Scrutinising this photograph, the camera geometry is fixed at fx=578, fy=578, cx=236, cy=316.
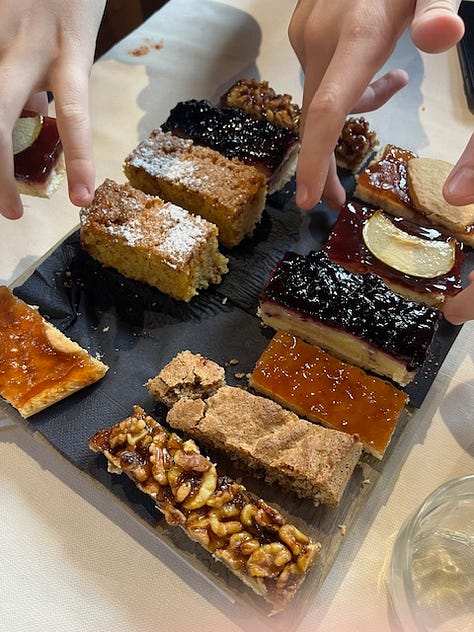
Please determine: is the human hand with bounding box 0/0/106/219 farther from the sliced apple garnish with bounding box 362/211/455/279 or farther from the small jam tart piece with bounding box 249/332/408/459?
the sliced apple garnish with bounding box 362/211/455/279

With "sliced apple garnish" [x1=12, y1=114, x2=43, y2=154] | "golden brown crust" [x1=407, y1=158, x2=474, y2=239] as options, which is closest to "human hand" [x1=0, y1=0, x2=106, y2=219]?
"sliced apple garnish" [x1=12, y1=114, x2=43, y2=154]

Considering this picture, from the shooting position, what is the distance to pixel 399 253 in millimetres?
2256

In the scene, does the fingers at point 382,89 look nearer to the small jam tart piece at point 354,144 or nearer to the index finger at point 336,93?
the small jam tart piece at point 354,144

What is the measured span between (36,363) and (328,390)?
1008mm

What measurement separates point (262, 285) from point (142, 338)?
0.53 meters

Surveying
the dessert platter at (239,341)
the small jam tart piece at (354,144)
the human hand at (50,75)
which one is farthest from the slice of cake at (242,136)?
the human hand at (50,75)

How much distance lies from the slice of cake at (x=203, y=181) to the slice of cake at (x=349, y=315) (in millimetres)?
359

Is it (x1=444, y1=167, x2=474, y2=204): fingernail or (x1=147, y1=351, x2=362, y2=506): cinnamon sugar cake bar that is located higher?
(x1=444, y1=167, x2=474, y2=204): fingernail

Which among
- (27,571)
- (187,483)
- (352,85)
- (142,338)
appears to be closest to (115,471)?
(187,483)

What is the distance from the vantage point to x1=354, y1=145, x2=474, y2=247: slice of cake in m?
2.40

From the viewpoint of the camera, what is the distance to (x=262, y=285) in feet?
7.74

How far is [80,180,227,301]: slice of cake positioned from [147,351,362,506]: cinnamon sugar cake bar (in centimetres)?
47

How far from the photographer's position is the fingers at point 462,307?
1.83 m

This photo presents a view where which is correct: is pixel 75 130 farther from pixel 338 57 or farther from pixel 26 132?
pixel 338 57
